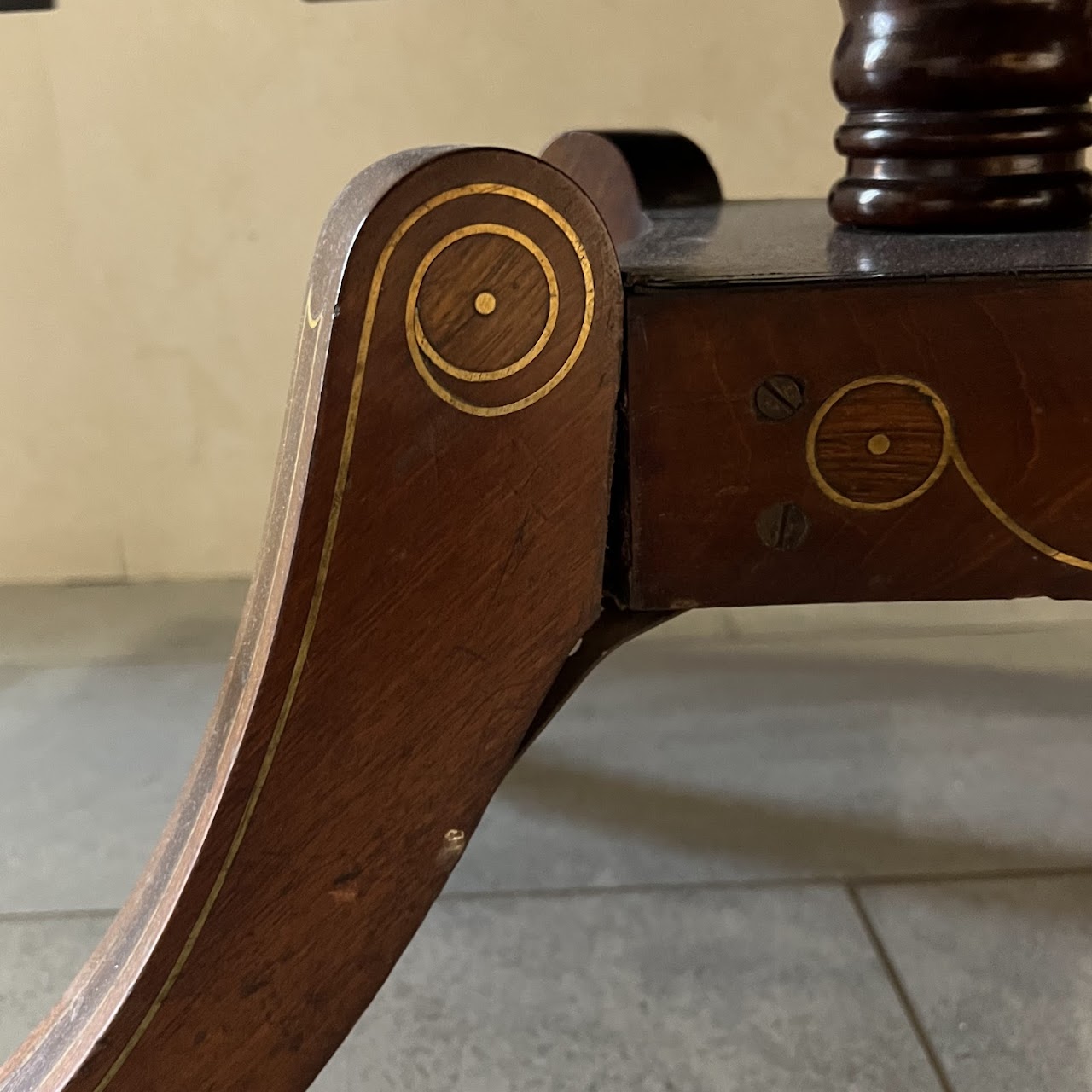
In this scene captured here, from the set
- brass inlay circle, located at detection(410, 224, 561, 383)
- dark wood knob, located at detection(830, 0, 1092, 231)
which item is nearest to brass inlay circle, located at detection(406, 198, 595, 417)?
brass inlay circle, located at detection(410, 224, 561, 383)

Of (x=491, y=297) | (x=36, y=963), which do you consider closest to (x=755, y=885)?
(x=36, y=963)

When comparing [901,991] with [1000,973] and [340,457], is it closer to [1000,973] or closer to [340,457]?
[1000,973]

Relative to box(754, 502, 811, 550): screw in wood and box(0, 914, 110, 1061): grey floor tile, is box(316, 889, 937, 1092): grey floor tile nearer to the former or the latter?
box(0, 914, 110, 1061): grey floor tile

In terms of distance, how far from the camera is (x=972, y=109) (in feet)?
1.67

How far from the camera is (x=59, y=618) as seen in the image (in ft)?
4.38

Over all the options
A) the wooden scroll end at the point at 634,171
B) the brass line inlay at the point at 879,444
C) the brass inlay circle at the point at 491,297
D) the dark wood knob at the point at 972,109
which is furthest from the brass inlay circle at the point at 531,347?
the wooden scroll end at the point at 634,171

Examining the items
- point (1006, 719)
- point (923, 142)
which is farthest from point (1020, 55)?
point (1006, 719)

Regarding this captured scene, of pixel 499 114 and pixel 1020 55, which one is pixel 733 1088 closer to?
pixel 1020 55

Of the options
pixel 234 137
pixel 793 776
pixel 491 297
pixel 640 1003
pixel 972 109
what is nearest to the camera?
pixel 491 297

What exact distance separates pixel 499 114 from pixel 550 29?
0.10m

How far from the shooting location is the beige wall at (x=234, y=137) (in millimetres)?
1243

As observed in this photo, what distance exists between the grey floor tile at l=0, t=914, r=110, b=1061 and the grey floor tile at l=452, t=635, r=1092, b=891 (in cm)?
25

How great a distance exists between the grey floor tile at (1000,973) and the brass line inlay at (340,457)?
427 millimetres

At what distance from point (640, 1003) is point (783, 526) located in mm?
402
